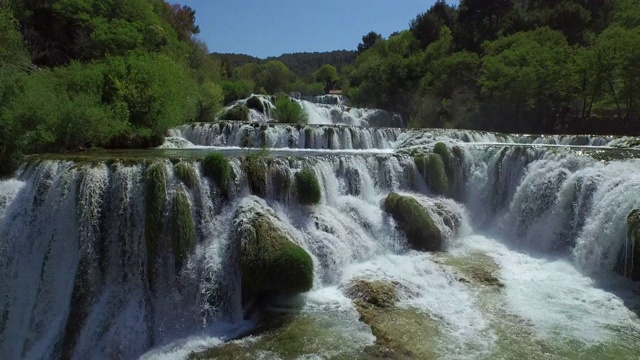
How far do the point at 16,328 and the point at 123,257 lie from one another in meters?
2.49

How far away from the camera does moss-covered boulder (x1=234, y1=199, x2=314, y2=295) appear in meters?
9.02

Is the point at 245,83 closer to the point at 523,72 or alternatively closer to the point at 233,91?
the point at 233,91

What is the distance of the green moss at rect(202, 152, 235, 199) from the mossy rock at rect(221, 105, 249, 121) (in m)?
14.3

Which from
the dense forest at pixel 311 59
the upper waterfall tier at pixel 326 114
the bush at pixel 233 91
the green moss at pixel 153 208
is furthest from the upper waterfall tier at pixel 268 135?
the dense forest at pixel 311 59

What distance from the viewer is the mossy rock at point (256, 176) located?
11305mm

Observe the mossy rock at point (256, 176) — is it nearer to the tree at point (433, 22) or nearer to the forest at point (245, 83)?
the forest at point (245, 83)

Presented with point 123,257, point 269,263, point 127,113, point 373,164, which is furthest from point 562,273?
point 127,113

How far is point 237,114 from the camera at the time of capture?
81.9 ft

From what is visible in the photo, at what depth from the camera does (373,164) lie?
13.9m

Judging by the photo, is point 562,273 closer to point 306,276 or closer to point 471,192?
point 471,192

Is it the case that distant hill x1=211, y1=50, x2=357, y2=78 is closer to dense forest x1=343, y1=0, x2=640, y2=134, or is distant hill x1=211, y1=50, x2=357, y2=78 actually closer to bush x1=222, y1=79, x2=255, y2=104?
dense forest x1=343, y1=0, x2=640, y2=134

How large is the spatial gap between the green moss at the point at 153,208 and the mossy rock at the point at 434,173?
815 centimetres

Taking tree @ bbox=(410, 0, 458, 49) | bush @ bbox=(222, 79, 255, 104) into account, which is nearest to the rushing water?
bush @ bbox=(222, 79, 255, 104)

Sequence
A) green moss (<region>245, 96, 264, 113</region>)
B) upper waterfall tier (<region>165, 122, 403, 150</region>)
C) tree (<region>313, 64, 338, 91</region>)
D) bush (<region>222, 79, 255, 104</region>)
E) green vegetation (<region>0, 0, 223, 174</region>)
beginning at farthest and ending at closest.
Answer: tree (<region>313, 64, 338, 91</region>), bush (<region>222, 79, 255, 104</region>), green moss (<region>245, 96, 264, 113</region>), upper waterfall tier (<region>165, 122, 403, 150</region>), green vegetation (<region>0, 0, 223, 174</region>)
